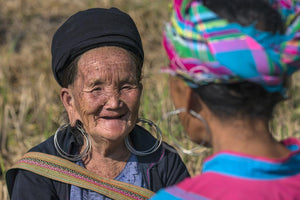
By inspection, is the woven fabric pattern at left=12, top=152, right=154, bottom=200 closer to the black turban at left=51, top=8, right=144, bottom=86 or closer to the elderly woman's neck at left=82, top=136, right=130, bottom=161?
the elderly woman's neck at left=82, top=136, right=130, bottom=161

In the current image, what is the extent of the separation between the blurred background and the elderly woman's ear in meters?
0.56

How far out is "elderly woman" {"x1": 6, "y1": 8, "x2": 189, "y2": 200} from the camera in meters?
2.58

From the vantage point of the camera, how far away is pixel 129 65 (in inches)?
104

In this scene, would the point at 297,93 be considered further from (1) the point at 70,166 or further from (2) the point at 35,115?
(1) the point at 70,166

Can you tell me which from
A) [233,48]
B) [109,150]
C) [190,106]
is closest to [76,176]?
[109,150]

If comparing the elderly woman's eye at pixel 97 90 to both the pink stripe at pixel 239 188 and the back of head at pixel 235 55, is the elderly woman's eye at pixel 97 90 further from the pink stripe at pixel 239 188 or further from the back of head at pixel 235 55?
the pink stripe at pixel 239 188

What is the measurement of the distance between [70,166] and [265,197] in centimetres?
133

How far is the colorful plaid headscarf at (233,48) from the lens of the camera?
5.52 ft

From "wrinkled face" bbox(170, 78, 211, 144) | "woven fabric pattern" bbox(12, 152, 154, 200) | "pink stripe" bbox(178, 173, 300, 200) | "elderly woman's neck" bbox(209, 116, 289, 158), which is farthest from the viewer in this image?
"woven fabric pattern" bbox(12, 152, 154, 200)

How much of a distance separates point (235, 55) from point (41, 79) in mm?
4291

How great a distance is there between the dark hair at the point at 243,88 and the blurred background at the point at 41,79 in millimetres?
1417

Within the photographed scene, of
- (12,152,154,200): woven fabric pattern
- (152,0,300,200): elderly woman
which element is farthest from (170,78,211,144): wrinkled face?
(12,152,154,200): woven fabric pattern

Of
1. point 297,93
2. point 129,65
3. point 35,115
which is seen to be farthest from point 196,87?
point 297,93

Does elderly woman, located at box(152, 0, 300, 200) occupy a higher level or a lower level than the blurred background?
higher
